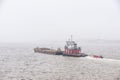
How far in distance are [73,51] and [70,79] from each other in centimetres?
4926

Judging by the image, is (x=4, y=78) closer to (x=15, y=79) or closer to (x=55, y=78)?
(x=15, y=79)

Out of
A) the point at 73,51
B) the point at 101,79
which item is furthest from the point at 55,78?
the point at 73,51

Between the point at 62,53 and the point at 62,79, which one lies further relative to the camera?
the point at 62,53

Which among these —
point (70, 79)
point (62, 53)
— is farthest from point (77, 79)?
point (62, 53)

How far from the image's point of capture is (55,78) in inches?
1699

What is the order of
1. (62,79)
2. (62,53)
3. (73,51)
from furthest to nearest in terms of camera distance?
(62,53) → (73,51) → (62,79)

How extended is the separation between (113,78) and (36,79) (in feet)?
39.0

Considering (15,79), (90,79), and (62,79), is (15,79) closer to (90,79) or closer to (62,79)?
(62,79)

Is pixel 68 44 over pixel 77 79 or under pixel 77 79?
over

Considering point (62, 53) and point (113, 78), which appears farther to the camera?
point (62, 53)

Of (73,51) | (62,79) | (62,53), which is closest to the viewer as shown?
(62,79)

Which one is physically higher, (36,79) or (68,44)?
(68,44)

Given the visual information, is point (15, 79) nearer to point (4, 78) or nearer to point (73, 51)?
point (4, 78)

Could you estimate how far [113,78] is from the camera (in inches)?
1692
